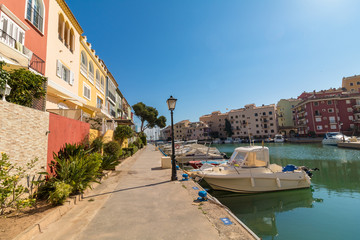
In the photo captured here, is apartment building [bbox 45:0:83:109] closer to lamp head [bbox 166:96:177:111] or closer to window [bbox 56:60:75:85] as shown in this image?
window [bbox 56:60:75:85]

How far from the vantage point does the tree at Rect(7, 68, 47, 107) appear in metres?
5.61

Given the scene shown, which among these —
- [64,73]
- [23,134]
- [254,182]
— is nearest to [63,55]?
[64,73]

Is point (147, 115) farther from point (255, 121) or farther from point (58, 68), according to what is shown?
point (255, 121)

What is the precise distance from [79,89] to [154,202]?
14.1 m

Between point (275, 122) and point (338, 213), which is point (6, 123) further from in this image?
point (275, 122)

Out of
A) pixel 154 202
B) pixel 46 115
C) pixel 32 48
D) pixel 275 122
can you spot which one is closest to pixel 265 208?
pixel 154 202

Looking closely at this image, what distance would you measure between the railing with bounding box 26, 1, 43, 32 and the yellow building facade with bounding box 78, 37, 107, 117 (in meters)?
5.51

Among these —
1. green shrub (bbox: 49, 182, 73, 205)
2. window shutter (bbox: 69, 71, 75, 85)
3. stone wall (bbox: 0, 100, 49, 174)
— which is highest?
window shutter (bbox: 69, 71, 75, 85)

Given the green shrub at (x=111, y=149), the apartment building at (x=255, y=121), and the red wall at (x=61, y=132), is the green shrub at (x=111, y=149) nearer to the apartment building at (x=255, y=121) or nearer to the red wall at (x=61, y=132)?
the red wall at (x=61, y=132)

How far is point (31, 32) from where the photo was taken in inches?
385

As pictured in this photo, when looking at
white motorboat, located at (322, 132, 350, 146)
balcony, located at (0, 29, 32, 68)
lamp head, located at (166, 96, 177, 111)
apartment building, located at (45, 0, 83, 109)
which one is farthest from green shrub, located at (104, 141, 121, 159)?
white motorboat, located at (322, 132, 350, 146)

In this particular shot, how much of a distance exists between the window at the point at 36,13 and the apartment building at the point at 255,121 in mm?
71928

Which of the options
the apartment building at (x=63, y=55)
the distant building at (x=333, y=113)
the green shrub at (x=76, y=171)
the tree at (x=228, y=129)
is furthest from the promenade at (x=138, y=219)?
the tree at (x=228, y=129)

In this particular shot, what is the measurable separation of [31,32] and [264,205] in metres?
16.2
